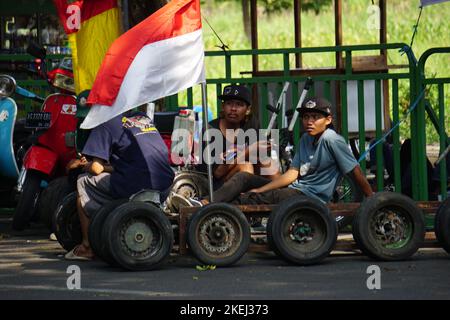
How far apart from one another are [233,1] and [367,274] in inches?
994

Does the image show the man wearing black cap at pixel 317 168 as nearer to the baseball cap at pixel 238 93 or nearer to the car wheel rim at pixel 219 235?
the car wheel rim at pixel 219 235

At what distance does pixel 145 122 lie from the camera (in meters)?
10.2

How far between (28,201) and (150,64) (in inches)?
101

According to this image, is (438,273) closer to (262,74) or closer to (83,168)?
(83,168)

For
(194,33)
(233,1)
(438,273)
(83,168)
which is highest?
(233,1)

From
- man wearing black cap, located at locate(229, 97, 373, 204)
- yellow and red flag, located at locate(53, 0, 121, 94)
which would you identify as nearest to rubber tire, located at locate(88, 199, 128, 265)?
man wearing black cap, located at locate(229, 97, 373, 204)

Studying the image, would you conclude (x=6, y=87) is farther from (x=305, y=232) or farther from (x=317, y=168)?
(x=305, y=232)

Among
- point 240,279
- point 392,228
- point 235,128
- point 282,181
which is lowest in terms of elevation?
point 240,279

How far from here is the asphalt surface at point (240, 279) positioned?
8336mm

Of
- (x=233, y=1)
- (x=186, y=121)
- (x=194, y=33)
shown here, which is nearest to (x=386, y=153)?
(x=186, y=121)

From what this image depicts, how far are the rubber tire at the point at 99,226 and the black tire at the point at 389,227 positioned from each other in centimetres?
190

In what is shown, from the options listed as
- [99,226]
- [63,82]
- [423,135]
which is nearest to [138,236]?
[99,226]

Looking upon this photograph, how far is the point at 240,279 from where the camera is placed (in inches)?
358
